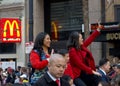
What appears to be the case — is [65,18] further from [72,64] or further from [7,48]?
[72,64]

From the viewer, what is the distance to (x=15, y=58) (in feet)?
92.8

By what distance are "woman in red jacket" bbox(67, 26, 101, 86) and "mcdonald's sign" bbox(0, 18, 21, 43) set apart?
63.9 ft

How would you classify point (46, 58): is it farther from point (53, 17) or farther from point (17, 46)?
point (17, 46)

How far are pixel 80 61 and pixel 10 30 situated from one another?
20.8 meters

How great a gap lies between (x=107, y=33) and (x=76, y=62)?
36.7 feet

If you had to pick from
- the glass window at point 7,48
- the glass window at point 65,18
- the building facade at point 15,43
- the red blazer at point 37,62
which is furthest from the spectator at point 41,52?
the glass window at point 7,48

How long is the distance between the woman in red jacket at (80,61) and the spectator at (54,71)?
10.8 ft

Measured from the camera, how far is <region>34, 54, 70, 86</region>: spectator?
480 cm

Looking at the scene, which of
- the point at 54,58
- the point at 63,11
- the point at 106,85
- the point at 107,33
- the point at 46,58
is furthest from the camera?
the point at 63,11

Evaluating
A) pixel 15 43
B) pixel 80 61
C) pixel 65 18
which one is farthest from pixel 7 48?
pixel 80 61

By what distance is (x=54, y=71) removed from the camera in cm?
484

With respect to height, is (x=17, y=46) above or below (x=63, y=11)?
below

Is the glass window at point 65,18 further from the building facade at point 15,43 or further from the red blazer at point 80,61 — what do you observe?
the red blazer at point 80,61

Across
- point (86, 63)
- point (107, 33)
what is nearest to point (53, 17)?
point (107, 33)
